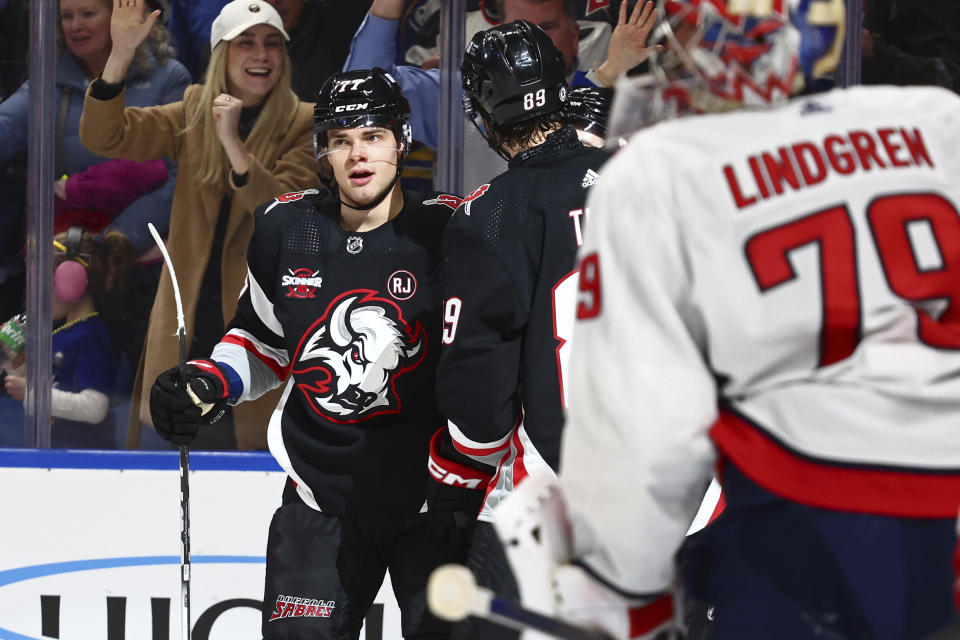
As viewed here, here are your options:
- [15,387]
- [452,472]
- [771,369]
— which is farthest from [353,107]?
[15,387]

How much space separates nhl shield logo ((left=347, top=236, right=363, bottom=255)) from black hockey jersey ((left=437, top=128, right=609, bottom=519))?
403 mm

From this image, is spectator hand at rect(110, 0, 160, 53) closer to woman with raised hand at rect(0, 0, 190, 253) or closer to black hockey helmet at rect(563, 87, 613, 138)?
woman with raised hand at rect(0, 0, 190, 253)

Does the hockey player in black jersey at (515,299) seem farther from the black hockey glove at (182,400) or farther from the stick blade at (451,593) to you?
the stick blade at (451,593)

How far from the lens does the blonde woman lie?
145 inches

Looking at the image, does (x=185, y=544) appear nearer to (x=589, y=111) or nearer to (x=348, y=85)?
(x=348, y=85)

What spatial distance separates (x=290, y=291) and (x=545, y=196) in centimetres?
66

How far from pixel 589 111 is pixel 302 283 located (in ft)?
3.24

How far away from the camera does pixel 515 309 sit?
1938 mm

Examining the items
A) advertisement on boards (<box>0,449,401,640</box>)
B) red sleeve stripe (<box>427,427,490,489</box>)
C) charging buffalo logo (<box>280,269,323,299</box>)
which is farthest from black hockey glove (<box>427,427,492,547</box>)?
advertisement on boards (<box>0,449,401,640</box>)

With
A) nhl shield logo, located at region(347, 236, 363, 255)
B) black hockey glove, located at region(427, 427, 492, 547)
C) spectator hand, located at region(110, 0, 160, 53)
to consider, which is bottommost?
black hockey glove, located at region(427, 427, 492, 547)

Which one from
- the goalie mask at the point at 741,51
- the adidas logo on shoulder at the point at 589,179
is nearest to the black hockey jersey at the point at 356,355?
the adidas logo on shoulder at the point at 589,179

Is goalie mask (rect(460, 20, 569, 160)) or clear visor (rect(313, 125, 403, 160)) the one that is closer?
goalie mask (rect(460, 20, 569, 160))

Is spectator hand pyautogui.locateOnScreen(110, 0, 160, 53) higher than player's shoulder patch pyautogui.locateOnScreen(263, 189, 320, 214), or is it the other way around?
spectator hand pyautogui.locateOnScreen(110, 0, 160, 53)

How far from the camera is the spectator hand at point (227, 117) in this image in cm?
371
